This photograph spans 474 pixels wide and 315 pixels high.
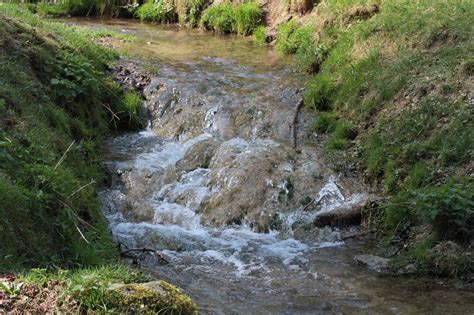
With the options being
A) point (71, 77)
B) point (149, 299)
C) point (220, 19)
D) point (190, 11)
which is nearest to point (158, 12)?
point (190, 11)

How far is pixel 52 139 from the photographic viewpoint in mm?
8273

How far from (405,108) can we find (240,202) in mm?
3191

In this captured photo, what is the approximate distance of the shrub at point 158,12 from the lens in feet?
70.3

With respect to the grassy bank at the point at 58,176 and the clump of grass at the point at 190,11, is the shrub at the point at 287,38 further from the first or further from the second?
the grassy bank at the point at 58,176

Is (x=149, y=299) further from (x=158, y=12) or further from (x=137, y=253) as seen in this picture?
(x=158, y=12)

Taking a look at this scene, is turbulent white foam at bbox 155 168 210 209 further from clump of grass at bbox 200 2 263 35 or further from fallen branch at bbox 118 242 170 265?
clump of grass at bbox 200 2 263 35

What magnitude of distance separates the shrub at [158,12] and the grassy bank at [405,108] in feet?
27.7

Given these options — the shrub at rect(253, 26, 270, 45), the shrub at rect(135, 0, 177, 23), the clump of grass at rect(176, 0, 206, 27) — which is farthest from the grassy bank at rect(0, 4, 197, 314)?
the shrub at rect(135, 0, 177, 23)

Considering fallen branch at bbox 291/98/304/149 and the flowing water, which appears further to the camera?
fallen branch at bbox 291/98/304/149

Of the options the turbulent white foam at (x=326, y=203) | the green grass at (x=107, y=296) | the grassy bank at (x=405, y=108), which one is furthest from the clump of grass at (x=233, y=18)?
the green grass at (x=107, y=296)

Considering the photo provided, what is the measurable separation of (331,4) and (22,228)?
10.9 meters

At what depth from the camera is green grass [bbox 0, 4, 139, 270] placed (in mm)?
5910

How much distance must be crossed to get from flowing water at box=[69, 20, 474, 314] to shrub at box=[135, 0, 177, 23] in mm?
7665

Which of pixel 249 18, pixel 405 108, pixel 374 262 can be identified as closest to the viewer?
pixel 374 262
